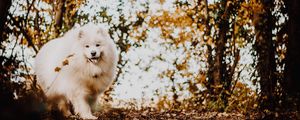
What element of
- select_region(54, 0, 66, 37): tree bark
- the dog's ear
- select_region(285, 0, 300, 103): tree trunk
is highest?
select_region(54, 0, 66, 37): tree bark

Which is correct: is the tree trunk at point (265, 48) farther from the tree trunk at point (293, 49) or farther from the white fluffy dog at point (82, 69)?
the white fluffy dog at point (82, 69)

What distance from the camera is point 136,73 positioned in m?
13.1

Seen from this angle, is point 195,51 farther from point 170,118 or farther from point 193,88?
point 170,118

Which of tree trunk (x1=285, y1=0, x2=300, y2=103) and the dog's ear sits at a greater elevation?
the dog's ear

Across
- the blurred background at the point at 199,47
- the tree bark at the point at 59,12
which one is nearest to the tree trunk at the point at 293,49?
the blurred background at the point at 199,47

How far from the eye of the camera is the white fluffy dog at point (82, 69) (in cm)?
680

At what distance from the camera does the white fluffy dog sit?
6801 mm

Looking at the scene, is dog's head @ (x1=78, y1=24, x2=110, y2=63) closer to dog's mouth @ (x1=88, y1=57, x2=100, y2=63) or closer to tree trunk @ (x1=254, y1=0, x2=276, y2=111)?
dog's mouth @ (x1=88, y1=57, x2=100, y2=63)

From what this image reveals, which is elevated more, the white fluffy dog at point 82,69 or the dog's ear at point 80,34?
the dog's ear at point 80,34

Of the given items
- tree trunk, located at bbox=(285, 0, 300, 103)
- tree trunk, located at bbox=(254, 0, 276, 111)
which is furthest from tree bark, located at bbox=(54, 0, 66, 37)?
tree trunk, located at bbox=(285, 0, 300, 103)

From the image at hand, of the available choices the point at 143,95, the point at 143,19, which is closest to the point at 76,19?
the point at 143,19

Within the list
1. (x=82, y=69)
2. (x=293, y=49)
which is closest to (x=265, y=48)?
(x=293, y=49)

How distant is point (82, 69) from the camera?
22.7 feet

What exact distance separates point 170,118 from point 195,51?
3595 millimetres
